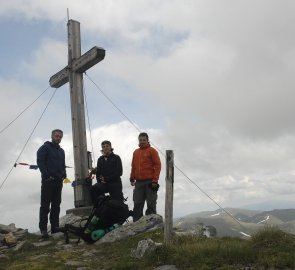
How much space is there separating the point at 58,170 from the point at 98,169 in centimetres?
122

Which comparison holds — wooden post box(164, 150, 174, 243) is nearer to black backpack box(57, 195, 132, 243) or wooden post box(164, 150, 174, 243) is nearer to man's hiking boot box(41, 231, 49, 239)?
black backpack box(57, 195, 132, 243)

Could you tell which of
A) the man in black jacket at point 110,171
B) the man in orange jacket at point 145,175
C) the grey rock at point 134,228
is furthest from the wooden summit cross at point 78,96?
the grey rock at point 134,228

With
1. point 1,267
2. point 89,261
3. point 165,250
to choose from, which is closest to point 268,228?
point 165,250

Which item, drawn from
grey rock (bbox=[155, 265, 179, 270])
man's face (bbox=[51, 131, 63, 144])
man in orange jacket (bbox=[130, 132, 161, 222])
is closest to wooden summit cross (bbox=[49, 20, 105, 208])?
man's face (bbox=[51, 131, 63, 144])

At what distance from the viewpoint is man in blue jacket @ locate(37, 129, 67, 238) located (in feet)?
35.9

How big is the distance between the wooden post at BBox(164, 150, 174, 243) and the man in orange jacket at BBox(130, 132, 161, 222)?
2.64m

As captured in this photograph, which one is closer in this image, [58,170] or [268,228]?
[268,228]

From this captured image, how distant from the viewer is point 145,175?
11242 mm

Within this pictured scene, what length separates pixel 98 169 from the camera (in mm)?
11828

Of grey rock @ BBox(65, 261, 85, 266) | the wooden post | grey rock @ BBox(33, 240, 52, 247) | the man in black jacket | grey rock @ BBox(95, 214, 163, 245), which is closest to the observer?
grey rock @ BBox(65, 261, 85, 266)

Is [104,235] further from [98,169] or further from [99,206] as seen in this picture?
[98,169]

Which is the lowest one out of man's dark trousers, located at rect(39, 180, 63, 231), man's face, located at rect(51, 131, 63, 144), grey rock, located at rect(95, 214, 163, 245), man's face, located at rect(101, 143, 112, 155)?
grey rock, located at rect(95, 214, 163, 245)

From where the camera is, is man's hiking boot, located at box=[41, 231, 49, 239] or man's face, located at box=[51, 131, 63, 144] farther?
man's face, located at box=[51, 131, 63, 144]

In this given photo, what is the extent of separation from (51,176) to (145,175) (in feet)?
8.89
